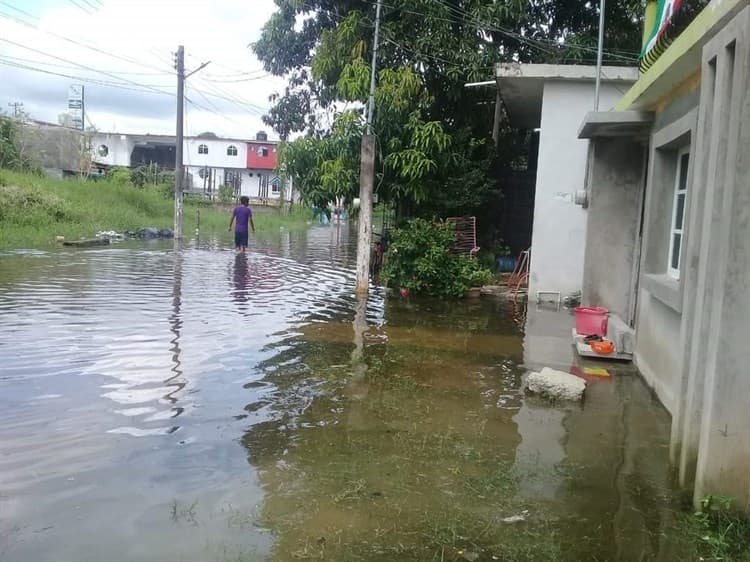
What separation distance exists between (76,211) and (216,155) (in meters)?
31.6

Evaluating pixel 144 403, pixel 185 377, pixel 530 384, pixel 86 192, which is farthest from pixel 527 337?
pixel 86 192

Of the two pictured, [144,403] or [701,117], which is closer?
[701,117]

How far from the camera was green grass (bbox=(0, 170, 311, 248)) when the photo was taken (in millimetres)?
19797

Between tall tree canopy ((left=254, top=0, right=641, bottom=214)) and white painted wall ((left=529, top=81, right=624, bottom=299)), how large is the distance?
2.05m

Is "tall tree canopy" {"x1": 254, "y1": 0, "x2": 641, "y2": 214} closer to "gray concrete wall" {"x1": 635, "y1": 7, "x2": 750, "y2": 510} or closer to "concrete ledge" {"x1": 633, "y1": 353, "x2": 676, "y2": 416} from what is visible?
"concrete ledge" {"x1": 633, "y1": 353, "x2": 676, "y2": 416}

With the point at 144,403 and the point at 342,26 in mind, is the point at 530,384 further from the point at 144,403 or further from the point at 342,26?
the point at 342,26

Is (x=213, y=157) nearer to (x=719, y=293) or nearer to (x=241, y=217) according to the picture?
(x=241, y=217)

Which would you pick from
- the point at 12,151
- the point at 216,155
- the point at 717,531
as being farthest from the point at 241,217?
the point at 216,155

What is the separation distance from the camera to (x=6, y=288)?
35.4ft

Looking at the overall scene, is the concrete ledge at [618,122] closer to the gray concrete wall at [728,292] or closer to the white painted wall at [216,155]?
the gray concrete wall at [728,292]

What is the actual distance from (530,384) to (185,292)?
7.22m

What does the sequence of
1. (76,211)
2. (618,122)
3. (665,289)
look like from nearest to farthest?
(665,289), (618,122), (76,211)

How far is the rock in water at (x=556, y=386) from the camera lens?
19.6ft

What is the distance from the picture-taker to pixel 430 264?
467 inches
